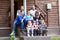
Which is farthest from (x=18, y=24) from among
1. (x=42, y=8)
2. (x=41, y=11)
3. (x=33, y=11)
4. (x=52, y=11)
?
(x=52, y=11)

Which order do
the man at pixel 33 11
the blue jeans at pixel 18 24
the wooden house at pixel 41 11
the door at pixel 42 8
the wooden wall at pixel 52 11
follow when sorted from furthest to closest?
the wooden wall at pixel 52 11 → the wooden house at pixel 41 11 → the door at pixel 42 8 → the man at pixel 33 11 → the blue jeans at pixel 18 24

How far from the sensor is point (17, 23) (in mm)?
12547

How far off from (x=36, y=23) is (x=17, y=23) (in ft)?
3.22

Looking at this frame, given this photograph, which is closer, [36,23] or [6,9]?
[36,23]

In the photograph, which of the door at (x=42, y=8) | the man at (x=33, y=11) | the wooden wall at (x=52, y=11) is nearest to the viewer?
the man at (x=33, y=11)

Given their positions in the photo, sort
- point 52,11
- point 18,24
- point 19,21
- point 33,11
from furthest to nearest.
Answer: point 52,11, point 33,11, point 18,24, point 19,21

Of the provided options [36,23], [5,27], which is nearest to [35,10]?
[36,23]

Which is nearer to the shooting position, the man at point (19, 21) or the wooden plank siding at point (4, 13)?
the man at point (19, 21)

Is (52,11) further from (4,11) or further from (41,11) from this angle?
(4,11)

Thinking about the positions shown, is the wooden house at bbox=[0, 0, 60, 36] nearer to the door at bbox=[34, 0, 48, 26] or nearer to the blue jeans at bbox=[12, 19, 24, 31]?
the door at bbox=[34, 0, 48, 26]

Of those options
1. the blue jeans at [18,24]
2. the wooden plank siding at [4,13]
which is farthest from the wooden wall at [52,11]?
the blue jeans at [18,24]

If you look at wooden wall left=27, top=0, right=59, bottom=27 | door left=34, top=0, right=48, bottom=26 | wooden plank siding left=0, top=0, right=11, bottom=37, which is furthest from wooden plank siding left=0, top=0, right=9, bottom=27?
door left=34, top=0, right=48, bottom=26

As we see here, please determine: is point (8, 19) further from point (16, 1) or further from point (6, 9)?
point (16, 1)

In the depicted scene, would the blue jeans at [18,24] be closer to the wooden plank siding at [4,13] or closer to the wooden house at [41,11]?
the wooden house at [41,11]
